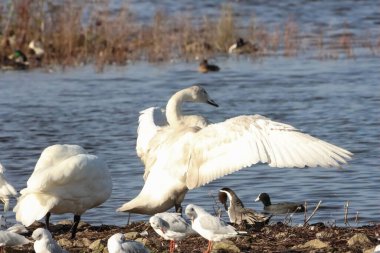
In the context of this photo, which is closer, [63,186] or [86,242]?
[86,242]

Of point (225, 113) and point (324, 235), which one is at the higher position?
point (324, 235)

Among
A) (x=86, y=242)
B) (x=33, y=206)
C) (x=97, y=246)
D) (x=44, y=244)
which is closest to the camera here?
(x=44, y=244)

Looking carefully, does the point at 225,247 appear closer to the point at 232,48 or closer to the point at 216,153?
the point at 216,153

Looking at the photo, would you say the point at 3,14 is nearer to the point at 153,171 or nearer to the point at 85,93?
the point at 85,93

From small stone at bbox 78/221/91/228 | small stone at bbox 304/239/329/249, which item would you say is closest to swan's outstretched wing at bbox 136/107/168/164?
small stone at bbox 78/221/91/228

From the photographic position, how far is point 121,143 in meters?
14.5

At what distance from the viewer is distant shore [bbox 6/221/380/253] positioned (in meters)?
7.91

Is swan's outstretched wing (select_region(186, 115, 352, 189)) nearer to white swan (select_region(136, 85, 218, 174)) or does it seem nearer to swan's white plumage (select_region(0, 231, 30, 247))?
white swan (select_region(136, 85, 218, 174))

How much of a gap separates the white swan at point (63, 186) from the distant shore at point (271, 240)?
0.89 ft

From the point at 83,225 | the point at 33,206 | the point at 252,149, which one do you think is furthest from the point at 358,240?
the point at 83,225

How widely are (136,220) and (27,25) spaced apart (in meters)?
11.6

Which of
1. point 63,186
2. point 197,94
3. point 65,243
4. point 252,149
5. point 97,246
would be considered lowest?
point 65,243

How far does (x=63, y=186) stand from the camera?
29.7 feet

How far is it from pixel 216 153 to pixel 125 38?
490 inches
